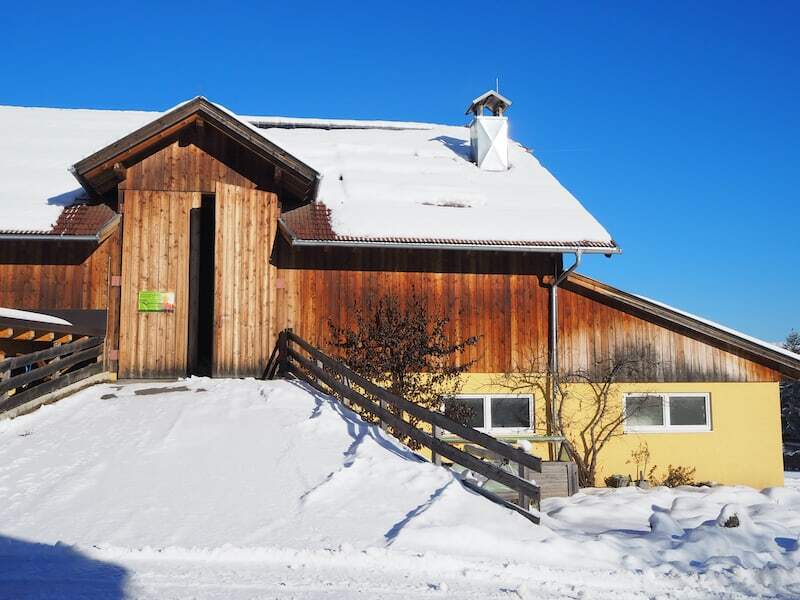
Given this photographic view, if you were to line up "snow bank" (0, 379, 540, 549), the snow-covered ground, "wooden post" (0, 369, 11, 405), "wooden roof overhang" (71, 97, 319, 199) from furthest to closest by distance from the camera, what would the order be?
"wooden roof overhang" (71, 97, 319, 199)
"wooden post" (0, 369, 11, 405)
"snow bank" (0, 379, 540, 549)
the snow-covered ground

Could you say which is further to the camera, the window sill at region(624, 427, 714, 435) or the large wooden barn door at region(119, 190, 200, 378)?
the window sill at region(624, 427, 714, 435)

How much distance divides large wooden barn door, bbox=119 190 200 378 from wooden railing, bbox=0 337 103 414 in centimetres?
63

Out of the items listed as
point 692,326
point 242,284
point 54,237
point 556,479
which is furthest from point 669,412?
point 54,237

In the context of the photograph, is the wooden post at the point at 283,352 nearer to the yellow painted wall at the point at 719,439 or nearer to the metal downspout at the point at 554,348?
the yellow painted wall at the point at 719,439

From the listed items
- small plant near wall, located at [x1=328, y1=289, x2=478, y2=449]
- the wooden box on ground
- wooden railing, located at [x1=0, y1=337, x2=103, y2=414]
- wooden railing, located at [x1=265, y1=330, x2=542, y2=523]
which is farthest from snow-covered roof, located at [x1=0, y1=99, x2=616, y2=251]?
the wooden box on ground

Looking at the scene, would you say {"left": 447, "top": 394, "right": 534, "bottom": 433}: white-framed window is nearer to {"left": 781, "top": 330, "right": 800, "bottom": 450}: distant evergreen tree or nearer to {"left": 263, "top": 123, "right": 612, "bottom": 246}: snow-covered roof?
{"left": 263, "top": 123, "right": 612, "bottom": 246}: snow-covered roof

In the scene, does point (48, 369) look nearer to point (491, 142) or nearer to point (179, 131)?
point (179, 131)

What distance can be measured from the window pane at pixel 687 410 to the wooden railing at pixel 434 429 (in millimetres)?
4438

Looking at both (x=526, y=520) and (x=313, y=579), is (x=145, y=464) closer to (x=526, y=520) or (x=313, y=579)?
(x=313, y=579)

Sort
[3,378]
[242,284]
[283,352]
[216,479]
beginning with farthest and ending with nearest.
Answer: [242,284]
[283,352]
[3,378]
[216,479]

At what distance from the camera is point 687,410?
555 inches

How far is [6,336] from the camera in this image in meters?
11.0

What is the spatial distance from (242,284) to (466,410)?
4841 mm

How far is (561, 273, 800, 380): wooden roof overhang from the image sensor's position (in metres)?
13.8
